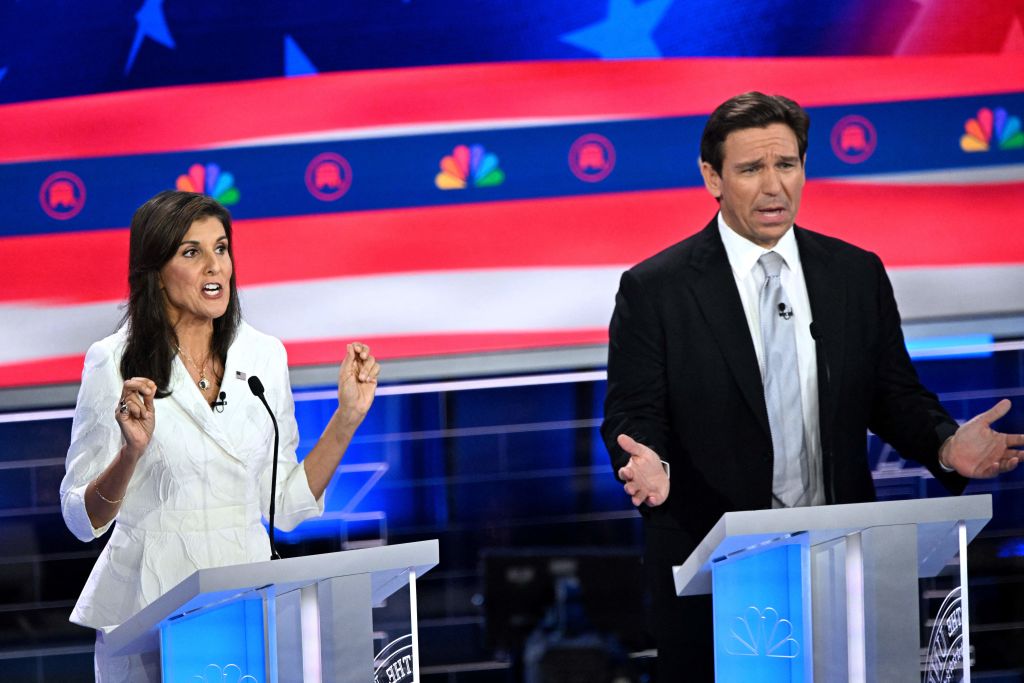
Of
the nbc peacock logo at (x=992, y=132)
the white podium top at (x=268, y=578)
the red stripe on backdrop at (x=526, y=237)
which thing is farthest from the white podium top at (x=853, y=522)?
the nbc peacock logo at (x=992, y=132)

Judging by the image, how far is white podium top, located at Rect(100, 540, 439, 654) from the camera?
6.01 ft

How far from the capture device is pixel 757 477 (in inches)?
103

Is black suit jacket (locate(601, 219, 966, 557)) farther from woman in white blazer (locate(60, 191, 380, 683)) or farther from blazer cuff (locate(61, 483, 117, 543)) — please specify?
blazer cuff (locate(61, 483, 117, 543))

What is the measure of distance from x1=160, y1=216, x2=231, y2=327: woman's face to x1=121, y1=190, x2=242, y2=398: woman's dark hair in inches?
0.6

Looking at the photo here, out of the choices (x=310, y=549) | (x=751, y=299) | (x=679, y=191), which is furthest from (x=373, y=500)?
(x=751, y=299)

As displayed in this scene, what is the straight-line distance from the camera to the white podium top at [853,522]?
1.86 metres

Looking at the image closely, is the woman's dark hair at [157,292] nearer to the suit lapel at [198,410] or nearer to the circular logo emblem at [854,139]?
the suit lapel at [198,410]

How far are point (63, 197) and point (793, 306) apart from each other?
7.05 ft

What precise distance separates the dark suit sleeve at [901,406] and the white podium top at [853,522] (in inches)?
26.5

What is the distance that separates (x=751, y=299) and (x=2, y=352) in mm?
2147

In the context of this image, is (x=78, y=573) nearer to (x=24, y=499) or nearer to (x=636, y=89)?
(x=24, y=499)

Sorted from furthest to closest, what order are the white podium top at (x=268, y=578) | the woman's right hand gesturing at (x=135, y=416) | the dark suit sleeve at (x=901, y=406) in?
1. the dark suit sleeve at (x=901, y=406)
2. the woman's right hand gesturing at (x=135, y=416)
3. the white podium top at (x=268, y=578)

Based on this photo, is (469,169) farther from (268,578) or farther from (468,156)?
(268,578)

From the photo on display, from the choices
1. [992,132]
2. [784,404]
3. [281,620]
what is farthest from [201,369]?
[992,132]
